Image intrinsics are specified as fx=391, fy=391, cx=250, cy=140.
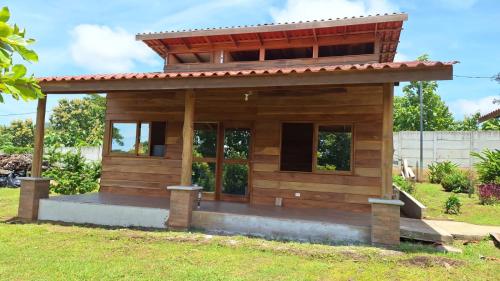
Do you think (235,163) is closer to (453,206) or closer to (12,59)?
(453,206)

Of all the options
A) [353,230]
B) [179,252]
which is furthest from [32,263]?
[353,230]

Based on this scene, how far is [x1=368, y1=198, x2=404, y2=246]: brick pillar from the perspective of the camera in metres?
6.44

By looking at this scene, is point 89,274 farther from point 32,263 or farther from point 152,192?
point 152,192

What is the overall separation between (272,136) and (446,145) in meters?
12.9

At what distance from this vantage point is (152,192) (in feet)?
35.0

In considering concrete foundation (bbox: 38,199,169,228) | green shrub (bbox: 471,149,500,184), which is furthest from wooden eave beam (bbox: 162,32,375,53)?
green shrub (bbox: 471,149,500,184)

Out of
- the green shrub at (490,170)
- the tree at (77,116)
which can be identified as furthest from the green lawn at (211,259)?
the tree at (77,116)

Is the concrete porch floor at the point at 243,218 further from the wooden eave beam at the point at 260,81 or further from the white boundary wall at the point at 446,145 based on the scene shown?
the white boundary wall at the point at 446,145

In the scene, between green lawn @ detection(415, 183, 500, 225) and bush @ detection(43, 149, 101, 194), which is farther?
bush @ detection(43, 149, 101, 194)

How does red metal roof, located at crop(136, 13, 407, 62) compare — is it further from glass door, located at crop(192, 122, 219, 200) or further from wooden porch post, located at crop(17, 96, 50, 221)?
wooden porch post, located at crop(17, 96, 50, 221)

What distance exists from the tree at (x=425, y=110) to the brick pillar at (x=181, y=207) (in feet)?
97.6

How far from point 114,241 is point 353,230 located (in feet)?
13.7

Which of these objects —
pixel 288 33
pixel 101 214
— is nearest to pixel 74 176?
pixel 101 214

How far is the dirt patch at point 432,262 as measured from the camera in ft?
17.8
